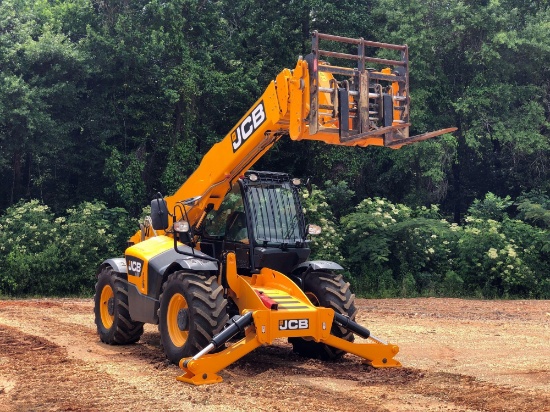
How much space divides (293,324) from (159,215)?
8.63ft

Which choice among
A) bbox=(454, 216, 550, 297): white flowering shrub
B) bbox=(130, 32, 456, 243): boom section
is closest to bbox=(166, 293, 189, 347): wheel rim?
bbox=(130, 32, 456, 243): boom section

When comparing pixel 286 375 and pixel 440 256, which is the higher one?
pixel 440 256

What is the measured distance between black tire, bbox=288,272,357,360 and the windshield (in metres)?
0.69

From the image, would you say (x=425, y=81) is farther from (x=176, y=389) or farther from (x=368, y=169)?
(x=176, y=389)

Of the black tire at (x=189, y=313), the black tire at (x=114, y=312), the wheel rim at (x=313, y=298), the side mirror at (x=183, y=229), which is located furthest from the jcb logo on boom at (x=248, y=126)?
the black tire at (x=114, y=312)

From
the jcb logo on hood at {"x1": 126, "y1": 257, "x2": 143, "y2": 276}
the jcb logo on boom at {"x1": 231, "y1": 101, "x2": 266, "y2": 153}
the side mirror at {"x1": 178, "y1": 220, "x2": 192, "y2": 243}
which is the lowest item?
the jcb logo on hood at {"x1": 126, "y1": 257, "x2": 143, "y2": 276}

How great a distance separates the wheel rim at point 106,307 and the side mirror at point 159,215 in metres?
2.01

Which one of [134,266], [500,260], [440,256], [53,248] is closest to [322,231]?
[440,256]

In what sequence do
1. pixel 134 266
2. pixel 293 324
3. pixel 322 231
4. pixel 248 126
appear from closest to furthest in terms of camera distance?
pixel 293 324 < pixel 248 126 < pixel 134 266 < pixel 322 231

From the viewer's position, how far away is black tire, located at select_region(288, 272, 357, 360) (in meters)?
10.2

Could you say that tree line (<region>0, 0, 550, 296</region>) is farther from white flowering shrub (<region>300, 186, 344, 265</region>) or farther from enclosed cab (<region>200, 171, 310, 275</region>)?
enclosed cab (<region>200, 171, 310, 275</region>)

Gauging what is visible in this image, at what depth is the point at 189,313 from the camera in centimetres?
934

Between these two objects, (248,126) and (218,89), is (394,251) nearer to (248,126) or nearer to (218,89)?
(218,89)

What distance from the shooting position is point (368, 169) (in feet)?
95.8
